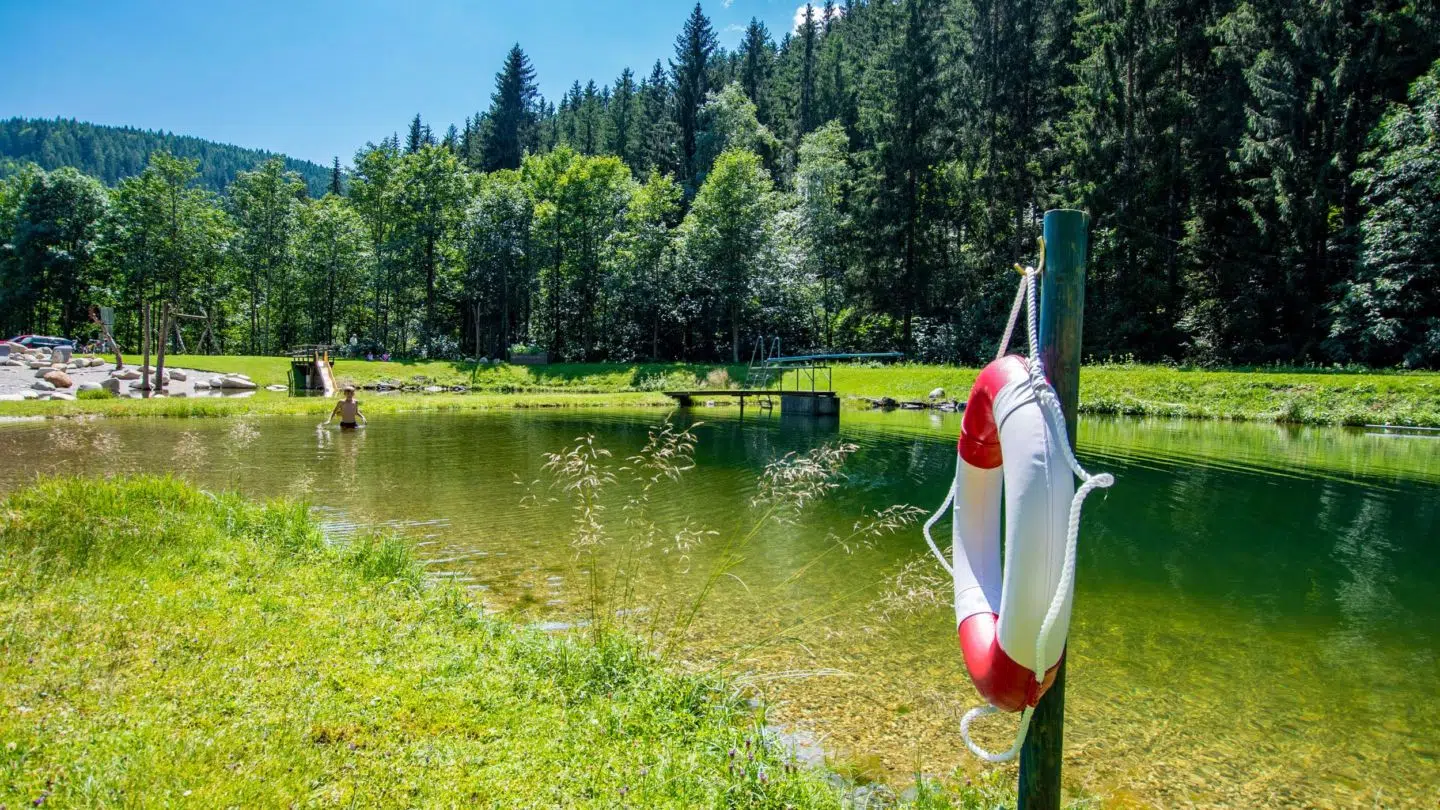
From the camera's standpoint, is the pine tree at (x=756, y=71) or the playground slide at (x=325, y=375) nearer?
the playground slide at (x=325, y=375)

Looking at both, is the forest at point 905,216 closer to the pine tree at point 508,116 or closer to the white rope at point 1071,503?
the pine tree at point 508,116

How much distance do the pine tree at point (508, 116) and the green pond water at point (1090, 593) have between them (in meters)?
55.2

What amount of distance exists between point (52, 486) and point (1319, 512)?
713 inches

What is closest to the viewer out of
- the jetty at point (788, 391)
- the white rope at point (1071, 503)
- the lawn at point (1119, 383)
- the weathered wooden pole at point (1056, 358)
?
the white rope at point (1071, 503)

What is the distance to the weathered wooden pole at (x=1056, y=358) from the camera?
10.6 ft

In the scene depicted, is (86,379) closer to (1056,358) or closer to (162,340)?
(162,340)

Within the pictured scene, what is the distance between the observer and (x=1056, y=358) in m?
3.29

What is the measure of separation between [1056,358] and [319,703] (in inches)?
168

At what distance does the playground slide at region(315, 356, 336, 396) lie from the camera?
35000mm

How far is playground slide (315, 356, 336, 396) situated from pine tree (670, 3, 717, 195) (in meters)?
36.2

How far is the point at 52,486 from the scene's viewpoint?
7.77 meters

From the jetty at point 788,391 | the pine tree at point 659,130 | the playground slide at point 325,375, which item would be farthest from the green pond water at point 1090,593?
the pine tree at point 659,130

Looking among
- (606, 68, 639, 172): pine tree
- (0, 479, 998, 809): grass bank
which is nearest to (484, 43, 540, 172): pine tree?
(606, 68, 639, 172): pine tree

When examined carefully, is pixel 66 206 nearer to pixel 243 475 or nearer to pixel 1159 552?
pixel 243 475
